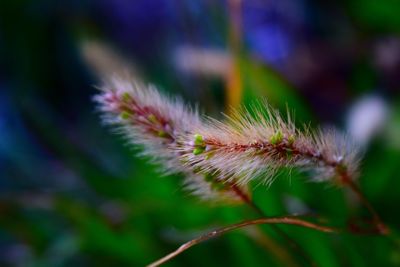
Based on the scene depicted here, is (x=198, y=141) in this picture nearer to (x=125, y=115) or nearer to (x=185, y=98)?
(x=125, y=115)

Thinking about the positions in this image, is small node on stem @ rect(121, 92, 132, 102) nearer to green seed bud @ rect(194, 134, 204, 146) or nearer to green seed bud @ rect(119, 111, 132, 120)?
green seed bud @ rect(119, 111, 132, 120)

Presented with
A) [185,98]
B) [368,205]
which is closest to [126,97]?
[368,205]

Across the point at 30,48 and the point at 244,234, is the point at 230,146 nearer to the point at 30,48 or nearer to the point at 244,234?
the point at 244,234

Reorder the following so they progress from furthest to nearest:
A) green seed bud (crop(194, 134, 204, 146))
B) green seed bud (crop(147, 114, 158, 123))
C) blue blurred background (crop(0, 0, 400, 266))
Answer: blue blurred background (crop(0, 0, 400, 266))
green seed bud (crop(147, 114, 158, 123))
green seed bud (crop(194, 134, 204, 146))

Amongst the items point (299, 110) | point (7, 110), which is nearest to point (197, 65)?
point (299, 110)

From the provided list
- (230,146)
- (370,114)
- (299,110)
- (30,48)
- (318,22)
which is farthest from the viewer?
(30,48)

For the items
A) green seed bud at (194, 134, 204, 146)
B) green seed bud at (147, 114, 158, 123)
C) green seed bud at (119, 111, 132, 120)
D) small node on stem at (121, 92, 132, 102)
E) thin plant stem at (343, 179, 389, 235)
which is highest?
small node on stem at (121, 92, 132, 102)

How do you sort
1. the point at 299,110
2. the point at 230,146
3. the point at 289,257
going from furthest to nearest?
the point at 299,110 < the point at 289,257 < the point at 230,146

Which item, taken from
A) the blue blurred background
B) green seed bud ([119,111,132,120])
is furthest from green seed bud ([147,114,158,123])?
the blue blurred background
